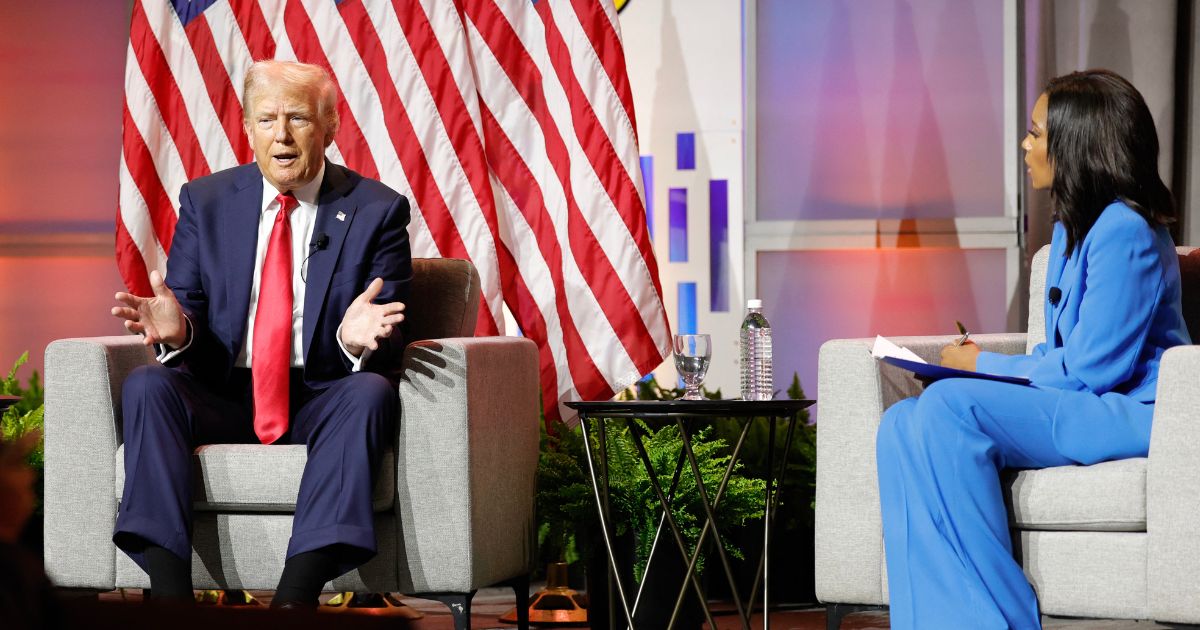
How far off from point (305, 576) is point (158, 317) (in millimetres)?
663

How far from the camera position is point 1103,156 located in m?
2.50

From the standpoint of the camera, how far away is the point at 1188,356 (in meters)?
2.18

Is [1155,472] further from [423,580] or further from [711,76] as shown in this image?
[711,76]

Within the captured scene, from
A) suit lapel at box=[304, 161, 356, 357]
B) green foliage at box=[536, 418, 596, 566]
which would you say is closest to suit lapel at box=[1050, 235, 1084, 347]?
green foliage at box=[536, 418, 596, 566]

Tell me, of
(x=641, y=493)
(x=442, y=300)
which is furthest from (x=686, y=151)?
(x=641, y=493)

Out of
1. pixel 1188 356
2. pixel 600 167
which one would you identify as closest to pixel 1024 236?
pixel 600 167

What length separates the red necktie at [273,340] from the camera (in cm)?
276

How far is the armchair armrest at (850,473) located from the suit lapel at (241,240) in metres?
1.30

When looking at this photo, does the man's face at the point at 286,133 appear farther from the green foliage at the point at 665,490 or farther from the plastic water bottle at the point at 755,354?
the plastic water bottle at the point at 755,354

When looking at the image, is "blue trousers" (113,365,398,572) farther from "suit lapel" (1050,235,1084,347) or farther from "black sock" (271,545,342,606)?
"suit lapel" (1050,235,1084,347)

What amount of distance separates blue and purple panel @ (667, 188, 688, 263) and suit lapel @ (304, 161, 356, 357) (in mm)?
1687

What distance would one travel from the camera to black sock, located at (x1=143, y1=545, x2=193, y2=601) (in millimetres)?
2465

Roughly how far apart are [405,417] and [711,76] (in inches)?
88.9

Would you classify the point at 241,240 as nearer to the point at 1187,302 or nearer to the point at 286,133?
the point at 286,133
